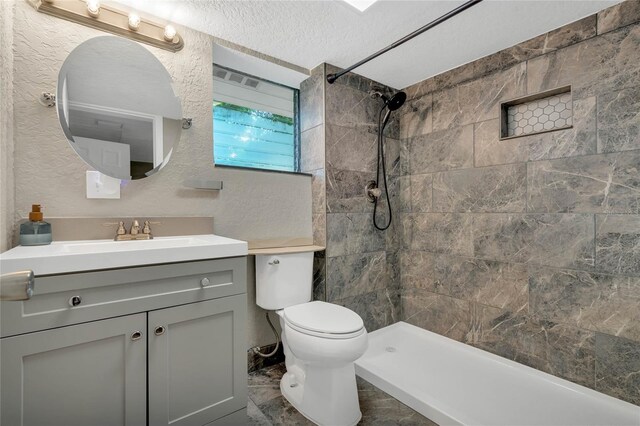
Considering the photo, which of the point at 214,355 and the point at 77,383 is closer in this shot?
the point at 77,383

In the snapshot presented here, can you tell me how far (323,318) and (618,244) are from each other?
1.62 m

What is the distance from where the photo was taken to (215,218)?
182cm

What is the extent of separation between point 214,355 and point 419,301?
1.77m

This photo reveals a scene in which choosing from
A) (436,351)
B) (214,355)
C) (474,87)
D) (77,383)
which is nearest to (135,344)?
(77,383)

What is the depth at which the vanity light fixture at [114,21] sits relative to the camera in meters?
1.40

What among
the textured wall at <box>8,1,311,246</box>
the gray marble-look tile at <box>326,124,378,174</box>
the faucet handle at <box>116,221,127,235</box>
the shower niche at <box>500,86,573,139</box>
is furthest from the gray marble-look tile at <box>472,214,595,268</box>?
the faucet handle at <box>116,221,127,235</box>

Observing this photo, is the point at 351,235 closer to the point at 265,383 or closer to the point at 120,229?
the point at 265,383

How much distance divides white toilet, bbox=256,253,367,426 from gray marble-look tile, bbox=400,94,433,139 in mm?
1620

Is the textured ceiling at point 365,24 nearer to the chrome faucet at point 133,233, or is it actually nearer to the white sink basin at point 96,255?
the chrome faucet at point 133,233

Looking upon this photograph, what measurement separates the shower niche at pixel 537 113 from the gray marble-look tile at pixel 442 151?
9.5 inches

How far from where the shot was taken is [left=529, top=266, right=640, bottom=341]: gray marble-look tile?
4.94ft

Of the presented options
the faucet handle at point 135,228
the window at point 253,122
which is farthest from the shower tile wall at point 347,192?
the faucet handle at point 135,228

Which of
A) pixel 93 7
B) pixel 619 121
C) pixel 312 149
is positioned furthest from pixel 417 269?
pixel 93 7

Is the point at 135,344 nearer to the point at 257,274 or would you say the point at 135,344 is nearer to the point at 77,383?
the point at 77,383
